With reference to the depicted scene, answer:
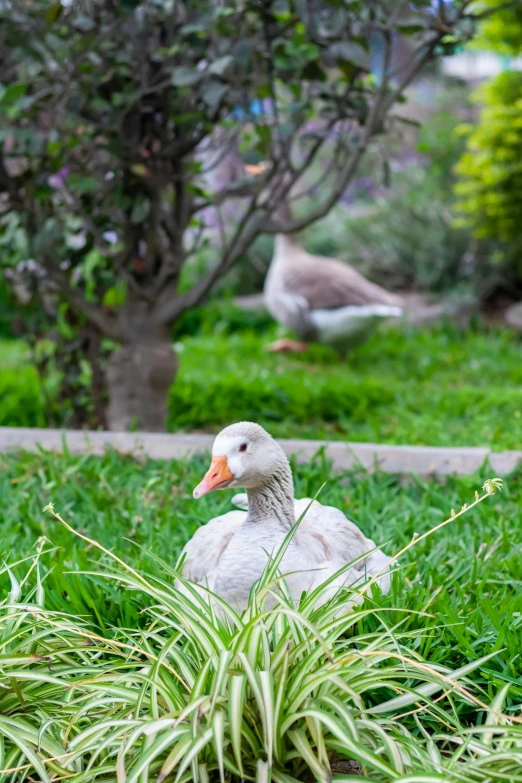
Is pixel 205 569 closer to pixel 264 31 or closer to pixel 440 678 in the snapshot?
pixel 440 678

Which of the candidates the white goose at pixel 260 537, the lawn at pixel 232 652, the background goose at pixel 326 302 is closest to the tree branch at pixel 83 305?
the lawn at pixel 232 652

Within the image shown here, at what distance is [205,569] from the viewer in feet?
6.84

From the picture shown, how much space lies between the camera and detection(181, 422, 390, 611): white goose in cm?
190

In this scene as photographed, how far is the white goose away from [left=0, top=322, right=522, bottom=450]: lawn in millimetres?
1690

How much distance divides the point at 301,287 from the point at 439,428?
2485mm

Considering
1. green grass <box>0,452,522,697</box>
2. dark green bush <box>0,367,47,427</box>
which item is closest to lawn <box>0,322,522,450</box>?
dark green bush <box>0,367,47,427</box>

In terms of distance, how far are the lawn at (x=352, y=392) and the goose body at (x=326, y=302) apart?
0.27 metres

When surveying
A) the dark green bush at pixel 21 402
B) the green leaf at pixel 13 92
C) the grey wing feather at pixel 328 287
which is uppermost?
the green leaf at pixel 13 92

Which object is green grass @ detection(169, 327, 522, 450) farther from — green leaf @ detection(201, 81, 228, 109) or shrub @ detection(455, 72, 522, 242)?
green leaf @ detection(201, 81, 228, 109)

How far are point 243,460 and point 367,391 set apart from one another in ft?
10.3

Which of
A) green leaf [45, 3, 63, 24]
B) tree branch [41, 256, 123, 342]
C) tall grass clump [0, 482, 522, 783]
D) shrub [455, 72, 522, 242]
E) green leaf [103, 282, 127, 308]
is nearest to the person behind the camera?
tall grass clump [0, 482, 522, 783]

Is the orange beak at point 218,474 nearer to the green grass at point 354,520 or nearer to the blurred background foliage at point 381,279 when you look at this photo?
the green grass at point 354,520

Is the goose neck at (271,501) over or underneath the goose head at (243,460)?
underneath

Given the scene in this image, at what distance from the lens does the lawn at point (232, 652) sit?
4.77ft
